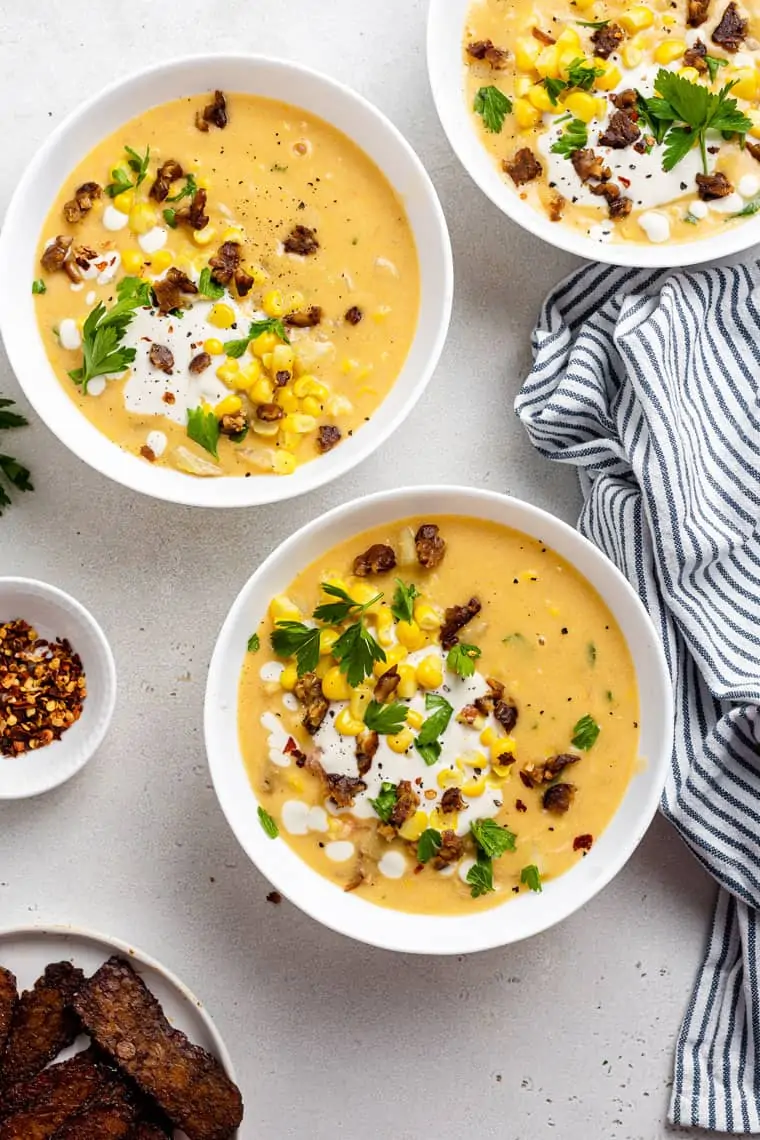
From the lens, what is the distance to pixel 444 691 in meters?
3.20

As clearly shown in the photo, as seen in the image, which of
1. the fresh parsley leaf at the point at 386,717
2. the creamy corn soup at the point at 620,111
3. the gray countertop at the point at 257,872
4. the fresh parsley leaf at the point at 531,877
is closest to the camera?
the fresh parsley leaf at the point at 386,717

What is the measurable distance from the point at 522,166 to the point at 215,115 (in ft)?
3.01

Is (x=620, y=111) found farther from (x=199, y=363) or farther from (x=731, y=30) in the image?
(x=199, y=363)

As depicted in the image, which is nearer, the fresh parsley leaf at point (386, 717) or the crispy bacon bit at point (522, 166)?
the fresh parsley leaf at point (386, 717)

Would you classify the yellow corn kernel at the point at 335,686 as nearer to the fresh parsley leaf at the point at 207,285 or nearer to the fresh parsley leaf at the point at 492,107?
the fresh parsley leaf at the point at 207,285

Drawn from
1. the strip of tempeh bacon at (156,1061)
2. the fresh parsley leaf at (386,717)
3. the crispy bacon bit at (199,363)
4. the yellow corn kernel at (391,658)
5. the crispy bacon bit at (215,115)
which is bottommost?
the strip of tempeh bacon at (156,1061)

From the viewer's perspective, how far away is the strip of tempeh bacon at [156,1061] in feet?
10.7

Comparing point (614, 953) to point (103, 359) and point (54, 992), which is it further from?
point (103, 359)

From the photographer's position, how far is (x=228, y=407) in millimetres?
3248

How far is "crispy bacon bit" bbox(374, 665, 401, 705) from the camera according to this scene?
10.3 ft

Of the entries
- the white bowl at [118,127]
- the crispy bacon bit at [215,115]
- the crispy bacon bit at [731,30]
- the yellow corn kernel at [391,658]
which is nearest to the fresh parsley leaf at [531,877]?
the yellow corn kernel at [391,658]

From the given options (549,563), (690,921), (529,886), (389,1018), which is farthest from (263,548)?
(690,921)

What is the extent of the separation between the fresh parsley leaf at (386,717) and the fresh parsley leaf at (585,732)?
496 mm

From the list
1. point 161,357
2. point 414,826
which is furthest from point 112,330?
point 414,826
